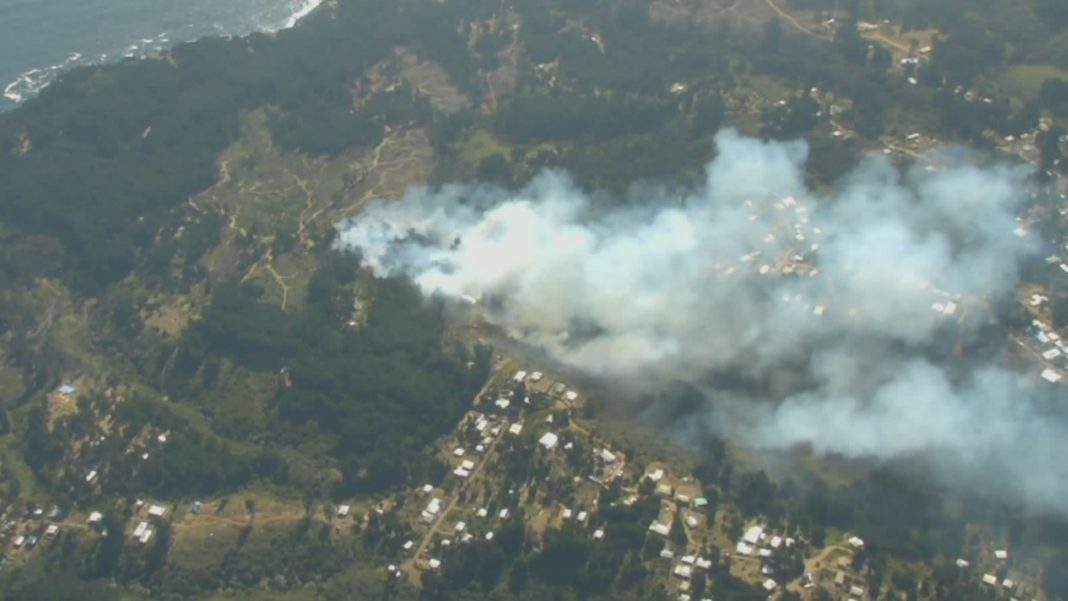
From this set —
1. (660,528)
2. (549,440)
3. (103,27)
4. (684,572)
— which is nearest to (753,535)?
(684,572)

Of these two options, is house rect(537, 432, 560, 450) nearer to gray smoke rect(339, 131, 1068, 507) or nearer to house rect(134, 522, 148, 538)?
gray smoke rect(339, 131, 1068, 507)

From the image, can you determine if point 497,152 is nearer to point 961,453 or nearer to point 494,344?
point 494,344

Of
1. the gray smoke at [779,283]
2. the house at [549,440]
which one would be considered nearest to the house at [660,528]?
the house at [549,440]

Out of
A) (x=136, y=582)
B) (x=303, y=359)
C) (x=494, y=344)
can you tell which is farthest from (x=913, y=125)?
(x=136, y=582)

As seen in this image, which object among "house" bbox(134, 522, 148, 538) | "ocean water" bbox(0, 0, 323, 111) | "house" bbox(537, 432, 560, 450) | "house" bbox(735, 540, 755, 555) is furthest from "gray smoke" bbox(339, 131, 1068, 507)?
"ocean water" bbox(0, 0, 323, 111)

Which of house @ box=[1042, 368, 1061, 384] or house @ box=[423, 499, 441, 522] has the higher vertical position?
house @ box=[1042, 368, 1061, 384]

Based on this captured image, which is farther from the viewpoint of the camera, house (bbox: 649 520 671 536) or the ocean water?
the ocean water
